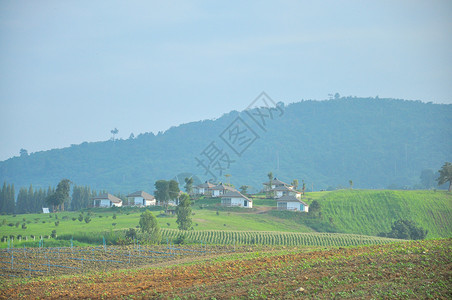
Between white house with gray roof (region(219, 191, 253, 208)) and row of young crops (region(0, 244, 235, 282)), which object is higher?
white house with gray roof (region(219, 191, 253, 208))

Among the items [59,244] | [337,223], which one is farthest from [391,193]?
[59,244]

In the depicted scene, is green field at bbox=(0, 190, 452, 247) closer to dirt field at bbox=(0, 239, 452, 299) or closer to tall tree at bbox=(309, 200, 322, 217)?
tall tree at bbox=(309, 200, 322, 217)

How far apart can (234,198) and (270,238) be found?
29.3 meters

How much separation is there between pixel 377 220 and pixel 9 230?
60956 mm

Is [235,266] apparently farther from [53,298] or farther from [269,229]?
[269,229]

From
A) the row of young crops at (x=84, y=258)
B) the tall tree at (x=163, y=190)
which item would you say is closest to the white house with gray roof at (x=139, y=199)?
the tall tree at (x=163, y=190)

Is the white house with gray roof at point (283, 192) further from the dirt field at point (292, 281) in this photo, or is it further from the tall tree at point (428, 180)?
the tall tree at point (428, 180)

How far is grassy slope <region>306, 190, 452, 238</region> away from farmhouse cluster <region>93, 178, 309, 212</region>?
199 inches

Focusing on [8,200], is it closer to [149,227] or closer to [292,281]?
[149,227]

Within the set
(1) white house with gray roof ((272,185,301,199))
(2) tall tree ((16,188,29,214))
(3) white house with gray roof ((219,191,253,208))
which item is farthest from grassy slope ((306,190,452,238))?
(2) tall tree ((16,188,29,214))

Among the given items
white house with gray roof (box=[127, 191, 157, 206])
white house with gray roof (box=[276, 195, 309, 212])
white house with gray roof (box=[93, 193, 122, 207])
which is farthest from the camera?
white house with gray roof (box=[93, 193, 122, 207])

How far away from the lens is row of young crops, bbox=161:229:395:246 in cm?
6088

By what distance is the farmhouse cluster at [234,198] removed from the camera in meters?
88.7

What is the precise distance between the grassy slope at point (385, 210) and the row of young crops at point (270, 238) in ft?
52.2
